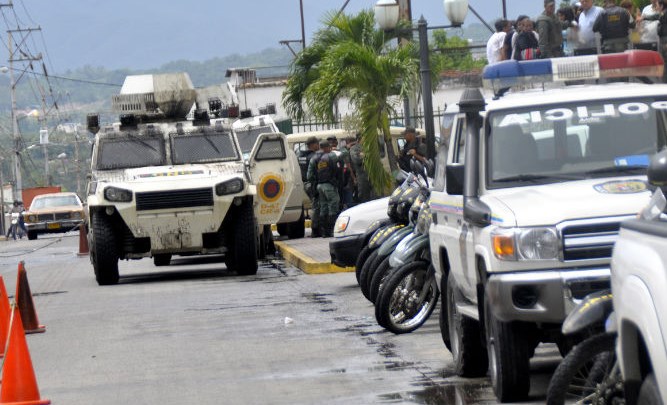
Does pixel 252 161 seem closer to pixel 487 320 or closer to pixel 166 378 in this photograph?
pixel 166 378

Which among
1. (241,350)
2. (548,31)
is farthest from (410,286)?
(548,31)

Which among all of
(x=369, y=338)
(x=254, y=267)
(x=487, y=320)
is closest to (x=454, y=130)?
(x=487, y=320)

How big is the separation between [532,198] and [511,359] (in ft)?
3.03

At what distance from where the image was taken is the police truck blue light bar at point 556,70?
31.9ft

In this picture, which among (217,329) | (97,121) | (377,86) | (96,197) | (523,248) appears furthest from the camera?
(377,86)

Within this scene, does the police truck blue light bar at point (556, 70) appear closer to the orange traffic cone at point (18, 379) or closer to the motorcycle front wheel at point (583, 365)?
the motorcycle front wheel at point (583, 365)

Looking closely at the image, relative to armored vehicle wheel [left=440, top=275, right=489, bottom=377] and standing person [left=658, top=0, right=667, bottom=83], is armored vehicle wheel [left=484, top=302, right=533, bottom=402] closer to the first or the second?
armored vehicle wheel [left=440, top=275, right=489, bottom=377]

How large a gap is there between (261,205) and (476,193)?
14.4 meters

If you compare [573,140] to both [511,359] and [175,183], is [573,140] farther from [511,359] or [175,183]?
[175,183]

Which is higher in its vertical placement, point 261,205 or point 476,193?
point 476,193

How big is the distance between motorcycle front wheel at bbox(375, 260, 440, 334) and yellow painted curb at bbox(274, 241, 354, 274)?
7188 mm

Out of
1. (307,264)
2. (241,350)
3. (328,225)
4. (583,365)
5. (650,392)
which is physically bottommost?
(328,225)

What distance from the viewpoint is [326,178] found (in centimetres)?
2498

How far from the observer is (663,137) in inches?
354
